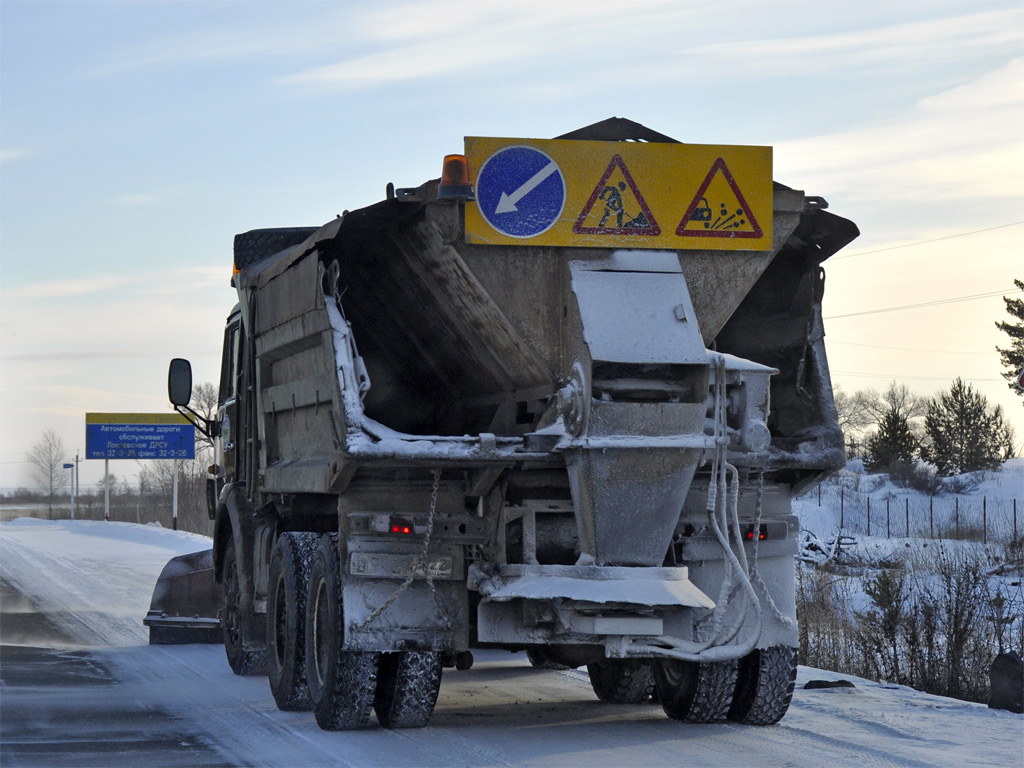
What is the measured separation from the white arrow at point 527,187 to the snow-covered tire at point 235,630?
4.23m

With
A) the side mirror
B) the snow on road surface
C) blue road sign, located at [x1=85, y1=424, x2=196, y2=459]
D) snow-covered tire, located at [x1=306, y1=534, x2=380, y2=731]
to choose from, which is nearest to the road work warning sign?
snow-covered tire, located at [x1=306, y1=534, x2=380, y2=731]

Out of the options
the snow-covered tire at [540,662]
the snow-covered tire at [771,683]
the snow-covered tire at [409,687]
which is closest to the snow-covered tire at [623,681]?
the snow-covered tire at [540,662]

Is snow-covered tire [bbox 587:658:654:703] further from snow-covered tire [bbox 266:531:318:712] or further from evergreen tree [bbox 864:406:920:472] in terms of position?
evergreen tree [bbox 864:406:920:472]

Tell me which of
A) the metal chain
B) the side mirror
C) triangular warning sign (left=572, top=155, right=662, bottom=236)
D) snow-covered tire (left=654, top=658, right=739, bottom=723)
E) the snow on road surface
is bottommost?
the snow on road surface

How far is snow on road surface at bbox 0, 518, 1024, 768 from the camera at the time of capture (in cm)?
656

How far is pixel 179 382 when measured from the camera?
10852mm

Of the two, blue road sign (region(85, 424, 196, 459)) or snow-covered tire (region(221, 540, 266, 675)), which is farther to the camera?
blue road sign (region(85, 424, 196, 459))

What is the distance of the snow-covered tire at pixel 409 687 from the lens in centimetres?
722

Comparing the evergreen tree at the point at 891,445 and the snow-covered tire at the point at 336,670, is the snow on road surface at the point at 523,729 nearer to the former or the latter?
the snow-covered tire at the point at 336,670

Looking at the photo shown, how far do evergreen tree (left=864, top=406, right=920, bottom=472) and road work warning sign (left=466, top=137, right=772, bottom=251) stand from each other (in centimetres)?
4600

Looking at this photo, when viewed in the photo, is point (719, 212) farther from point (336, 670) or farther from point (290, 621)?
point (290, 621)

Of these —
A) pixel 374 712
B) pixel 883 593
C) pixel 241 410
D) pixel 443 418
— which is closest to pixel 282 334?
pixel 443 418

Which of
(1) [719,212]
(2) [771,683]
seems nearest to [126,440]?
(2) [771,683]

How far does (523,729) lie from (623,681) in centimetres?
131
